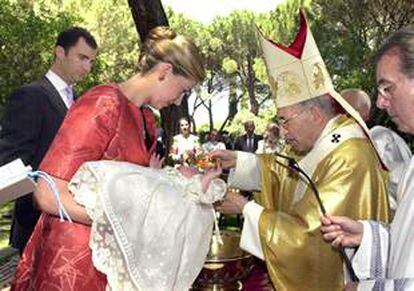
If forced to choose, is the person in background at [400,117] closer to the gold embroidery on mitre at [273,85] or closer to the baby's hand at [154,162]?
→ the baby's hand at [154,162]

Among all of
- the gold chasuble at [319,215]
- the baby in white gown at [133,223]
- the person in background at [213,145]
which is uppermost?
the baby in white gown at [133,223]

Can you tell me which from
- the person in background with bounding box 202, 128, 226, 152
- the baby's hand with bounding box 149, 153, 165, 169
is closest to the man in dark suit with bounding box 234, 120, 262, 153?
the person in background with bounding box 202, 128, 226, 152

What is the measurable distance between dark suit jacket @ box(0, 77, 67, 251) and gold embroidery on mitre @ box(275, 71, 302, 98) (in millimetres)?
1238

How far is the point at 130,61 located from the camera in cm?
3797

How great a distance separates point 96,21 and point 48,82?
35265mm

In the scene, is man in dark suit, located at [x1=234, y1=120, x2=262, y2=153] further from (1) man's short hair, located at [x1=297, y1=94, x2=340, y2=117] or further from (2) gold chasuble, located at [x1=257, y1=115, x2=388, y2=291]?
(2) gold chasuble, located at [x1=257, y1=115, x2=388, y2=291]

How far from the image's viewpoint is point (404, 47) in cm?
226

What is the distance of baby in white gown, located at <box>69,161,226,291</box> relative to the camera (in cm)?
234

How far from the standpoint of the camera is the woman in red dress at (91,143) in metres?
2.36

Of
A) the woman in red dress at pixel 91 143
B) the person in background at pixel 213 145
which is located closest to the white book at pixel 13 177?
the woman in red dress at pixel 91 143

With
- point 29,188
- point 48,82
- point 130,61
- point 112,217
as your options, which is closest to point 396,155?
point 48,82

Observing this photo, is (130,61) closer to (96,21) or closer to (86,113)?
(96,21)

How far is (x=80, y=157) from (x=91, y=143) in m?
0.07

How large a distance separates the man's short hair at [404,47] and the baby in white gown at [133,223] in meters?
0.94
